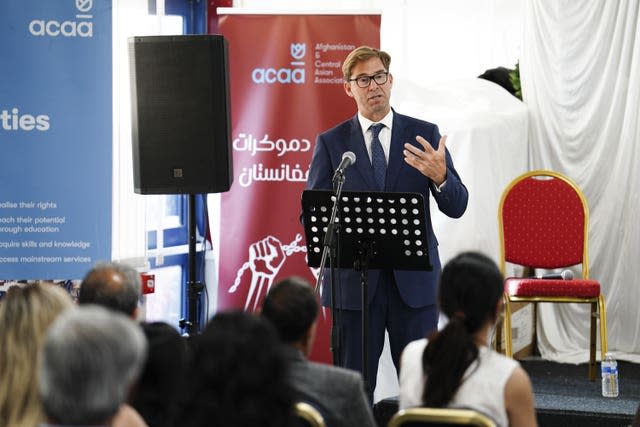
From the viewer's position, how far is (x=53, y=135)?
15.1ft

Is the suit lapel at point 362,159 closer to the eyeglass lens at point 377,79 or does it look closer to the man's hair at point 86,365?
the eyeglass lens at point 377,79

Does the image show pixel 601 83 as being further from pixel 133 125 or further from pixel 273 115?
pixel 133 125

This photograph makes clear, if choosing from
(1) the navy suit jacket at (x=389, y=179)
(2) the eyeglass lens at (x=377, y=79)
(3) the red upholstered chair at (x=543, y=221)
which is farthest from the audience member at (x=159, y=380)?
(3) the red upholstered chair at (x=543, y=221)

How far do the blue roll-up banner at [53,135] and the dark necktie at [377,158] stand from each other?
132cm

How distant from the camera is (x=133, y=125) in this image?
488 centimetres

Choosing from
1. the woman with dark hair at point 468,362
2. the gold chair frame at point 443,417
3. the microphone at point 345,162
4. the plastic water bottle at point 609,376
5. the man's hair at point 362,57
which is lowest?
the plastic water bottle at point 609,376

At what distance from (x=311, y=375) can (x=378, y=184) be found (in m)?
1.92

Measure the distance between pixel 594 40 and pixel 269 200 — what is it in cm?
240

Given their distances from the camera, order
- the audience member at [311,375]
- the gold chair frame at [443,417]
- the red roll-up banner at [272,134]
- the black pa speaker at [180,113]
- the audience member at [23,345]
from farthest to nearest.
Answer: the red roll-up banner at [272,134], the black pa speaker at [180,113], the audience member at [311,375], the gold chair frame at [443,417], the audience member at [23,345]

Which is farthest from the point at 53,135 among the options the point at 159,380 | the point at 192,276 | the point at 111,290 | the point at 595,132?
the point at 595,132

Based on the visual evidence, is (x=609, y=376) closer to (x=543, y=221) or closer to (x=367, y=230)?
(x=543, y=221)

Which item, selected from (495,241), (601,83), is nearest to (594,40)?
(601,83)

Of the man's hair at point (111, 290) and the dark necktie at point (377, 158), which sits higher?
the dark necktie at point (377, 158)

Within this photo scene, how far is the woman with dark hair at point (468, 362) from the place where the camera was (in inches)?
93.7
